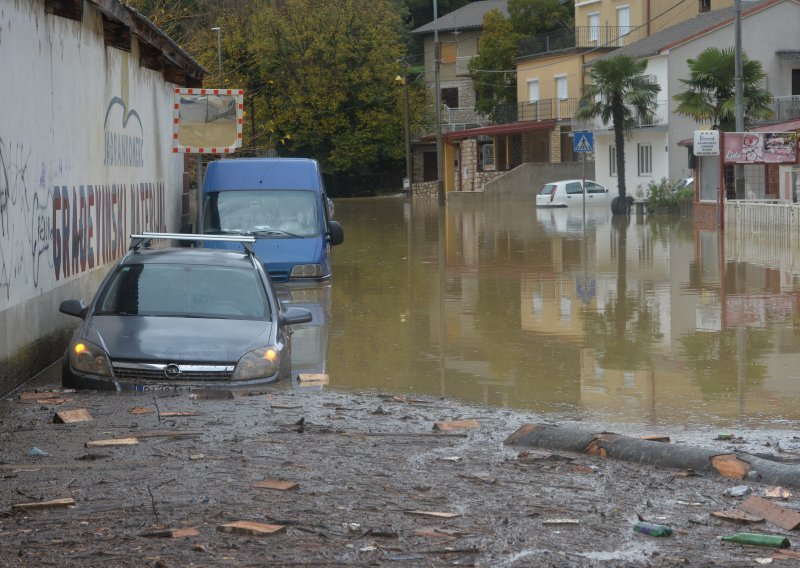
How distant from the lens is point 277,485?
6.91m

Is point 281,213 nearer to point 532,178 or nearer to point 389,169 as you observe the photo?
point 532,178

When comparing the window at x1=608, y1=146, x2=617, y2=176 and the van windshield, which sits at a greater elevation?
the window at x1=608, y1=146, x2=617, y2=176

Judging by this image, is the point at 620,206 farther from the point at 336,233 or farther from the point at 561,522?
the point at 561,522

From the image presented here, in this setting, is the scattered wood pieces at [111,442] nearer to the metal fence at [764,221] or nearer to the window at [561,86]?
the metal fence at [764,221]

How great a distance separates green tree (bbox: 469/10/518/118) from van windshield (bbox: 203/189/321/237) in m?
56.1

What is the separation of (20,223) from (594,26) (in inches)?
2369

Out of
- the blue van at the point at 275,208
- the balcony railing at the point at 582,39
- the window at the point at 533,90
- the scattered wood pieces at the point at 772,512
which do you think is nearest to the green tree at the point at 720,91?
the balcony railing at the point at 582,39

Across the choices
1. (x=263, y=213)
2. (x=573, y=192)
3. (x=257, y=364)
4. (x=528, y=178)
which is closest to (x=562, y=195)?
(x=573, y=192)

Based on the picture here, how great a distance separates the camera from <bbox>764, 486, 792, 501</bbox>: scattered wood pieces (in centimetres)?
689

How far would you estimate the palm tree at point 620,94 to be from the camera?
52781 mm

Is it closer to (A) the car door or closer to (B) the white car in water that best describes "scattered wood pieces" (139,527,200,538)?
(B) the white car in water

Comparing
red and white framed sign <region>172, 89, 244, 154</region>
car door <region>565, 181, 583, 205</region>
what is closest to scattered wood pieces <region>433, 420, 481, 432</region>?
red and white framed sign <region>172, 89, 244, 154</region>

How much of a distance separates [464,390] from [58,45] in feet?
20.1

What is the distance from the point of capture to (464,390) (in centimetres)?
1196
